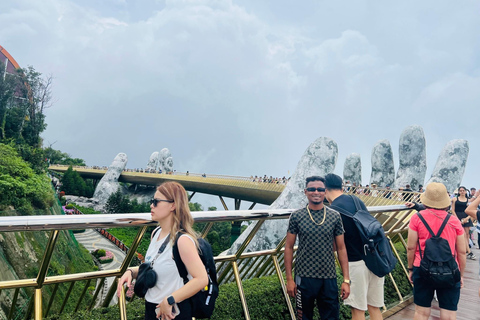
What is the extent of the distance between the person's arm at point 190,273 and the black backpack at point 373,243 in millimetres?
1334

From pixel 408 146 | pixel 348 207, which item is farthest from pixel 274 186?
pixel 348 207

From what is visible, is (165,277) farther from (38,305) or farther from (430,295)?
(430,295)

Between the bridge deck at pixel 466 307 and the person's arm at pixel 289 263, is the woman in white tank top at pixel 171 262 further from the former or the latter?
the bridge deck at pixel 466 307

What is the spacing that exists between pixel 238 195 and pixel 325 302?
80.8 feet

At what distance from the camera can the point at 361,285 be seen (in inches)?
94.1

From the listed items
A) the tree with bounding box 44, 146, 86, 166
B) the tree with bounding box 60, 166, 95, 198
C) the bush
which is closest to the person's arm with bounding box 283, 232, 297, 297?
the bush

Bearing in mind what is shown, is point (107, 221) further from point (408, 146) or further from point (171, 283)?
point (408, 146)

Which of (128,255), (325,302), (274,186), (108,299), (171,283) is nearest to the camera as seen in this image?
(171,283)

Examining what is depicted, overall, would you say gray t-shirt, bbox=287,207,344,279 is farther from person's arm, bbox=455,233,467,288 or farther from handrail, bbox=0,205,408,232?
person's arm, bbox=455,233,467,288

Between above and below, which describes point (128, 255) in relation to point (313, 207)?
below

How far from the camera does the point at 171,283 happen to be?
1.43m

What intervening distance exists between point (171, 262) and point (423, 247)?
1.99 metres

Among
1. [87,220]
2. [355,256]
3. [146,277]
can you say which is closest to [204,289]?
[146,277]

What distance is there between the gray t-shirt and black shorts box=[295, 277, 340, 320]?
4 centimetres
